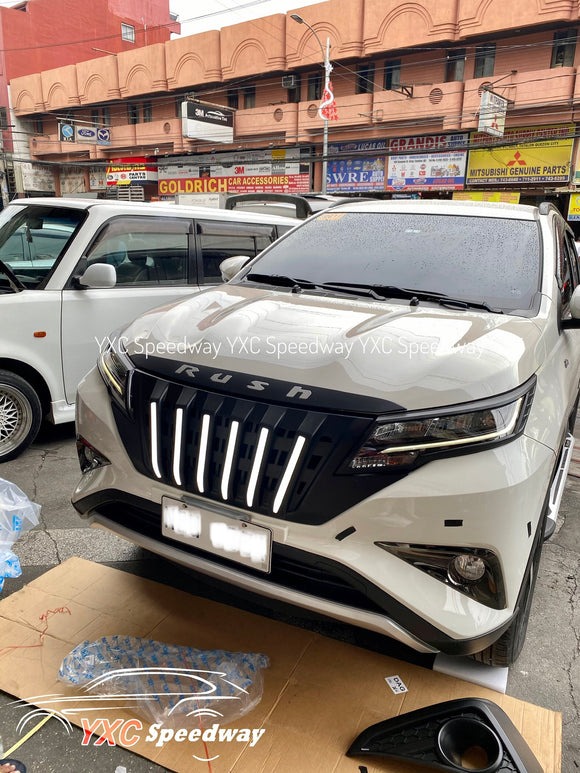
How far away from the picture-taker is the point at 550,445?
2.08m

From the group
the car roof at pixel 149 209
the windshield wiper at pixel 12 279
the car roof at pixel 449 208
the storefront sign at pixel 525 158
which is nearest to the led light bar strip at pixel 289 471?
the car roof at pixel 449 208

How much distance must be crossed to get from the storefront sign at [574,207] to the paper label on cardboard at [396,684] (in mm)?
19097

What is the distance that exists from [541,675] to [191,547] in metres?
1.47

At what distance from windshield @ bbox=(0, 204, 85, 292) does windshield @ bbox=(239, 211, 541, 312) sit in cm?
182

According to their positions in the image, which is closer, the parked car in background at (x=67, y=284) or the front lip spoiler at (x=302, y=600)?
the front lip spoiler at (x=302, y=600)

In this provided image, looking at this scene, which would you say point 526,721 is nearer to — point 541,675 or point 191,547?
point 541,675

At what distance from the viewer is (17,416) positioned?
13.5 feet

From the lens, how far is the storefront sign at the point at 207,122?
80.2 ft

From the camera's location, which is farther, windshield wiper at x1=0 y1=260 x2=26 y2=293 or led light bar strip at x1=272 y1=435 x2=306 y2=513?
windshield wiper at x1=0 y1=260 x2=26 y2=293

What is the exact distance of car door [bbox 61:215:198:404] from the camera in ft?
13.9

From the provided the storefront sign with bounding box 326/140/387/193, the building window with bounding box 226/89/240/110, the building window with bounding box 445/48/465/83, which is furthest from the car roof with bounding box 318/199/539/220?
the building window with bounding box 226/89/240/110

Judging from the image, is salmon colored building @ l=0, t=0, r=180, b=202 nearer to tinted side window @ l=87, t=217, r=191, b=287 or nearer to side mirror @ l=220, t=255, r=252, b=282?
tinted side window @ l=87, t=217, r=191, b=287

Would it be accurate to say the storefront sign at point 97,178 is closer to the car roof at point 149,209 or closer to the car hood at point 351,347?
the car roof at point 149,209

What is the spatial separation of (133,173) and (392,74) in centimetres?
1401
